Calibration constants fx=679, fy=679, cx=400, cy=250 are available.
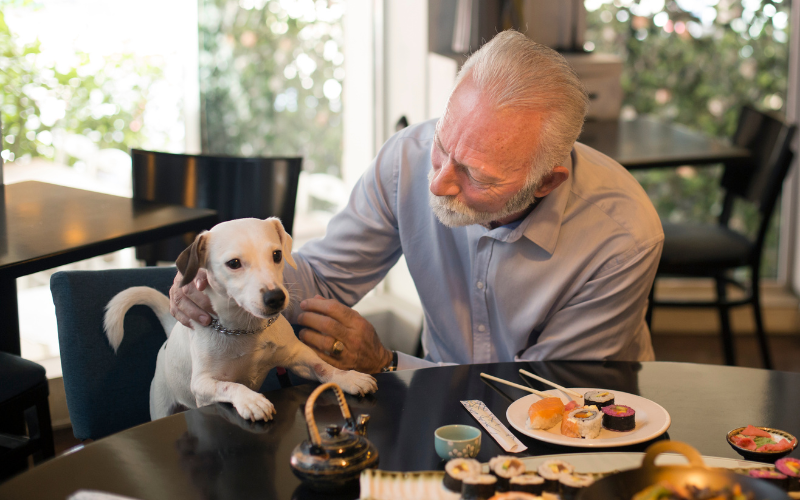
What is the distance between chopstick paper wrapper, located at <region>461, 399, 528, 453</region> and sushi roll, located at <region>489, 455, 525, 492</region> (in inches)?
4.0

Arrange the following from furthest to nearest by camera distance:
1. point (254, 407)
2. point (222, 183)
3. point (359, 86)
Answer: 1. point (359, 86)
2. point (222, 183)
3. point (254, 407)

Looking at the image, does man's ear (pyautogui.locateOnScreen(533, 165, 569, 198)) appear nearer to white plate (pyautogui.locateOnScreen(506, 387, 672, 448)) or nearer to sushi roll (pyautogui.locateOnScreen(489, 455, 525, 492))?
white plate (pyautogui.locateOnScreen(506, 387, 672, 448))

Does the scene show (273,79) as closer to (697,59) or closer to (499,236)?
(499,236)

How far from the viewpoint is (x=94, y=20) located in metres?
2.56

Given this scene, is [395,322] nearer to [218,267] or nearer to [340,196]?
[340,196]

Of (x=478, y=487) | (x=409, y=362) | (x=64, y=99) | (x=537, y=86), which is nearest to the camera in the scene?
(x=478, y=487)

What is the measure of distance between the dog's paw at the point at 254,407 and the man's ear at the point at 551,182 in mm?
688

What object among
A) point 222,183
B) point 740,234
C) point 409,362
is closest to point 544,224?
point 409,362

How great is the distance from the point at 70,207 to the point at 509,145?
1.24 meters

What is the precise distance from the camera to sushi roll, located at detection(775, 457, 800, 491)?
748 millimetres

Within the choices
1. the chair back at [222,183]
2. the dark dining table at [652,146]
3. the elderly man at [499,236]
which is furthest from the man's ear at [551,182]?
the dark dining table at [652,146]

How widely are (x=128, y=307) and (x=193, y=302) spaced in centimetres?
26

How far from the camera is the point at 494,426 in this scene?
90 cm

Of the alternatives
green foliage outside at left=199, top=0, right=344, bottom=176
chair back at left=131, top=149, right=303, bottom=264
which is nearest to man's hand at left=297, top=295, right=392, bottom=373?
chair back at left=131, top=149, right=303, bottom=264
